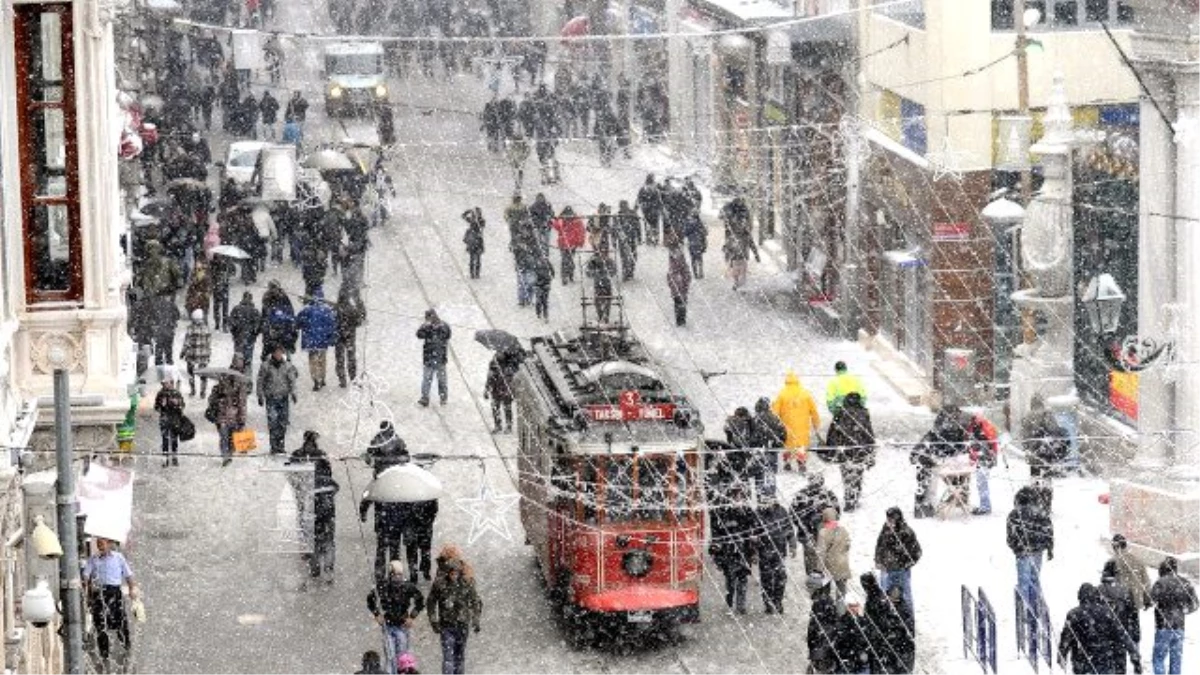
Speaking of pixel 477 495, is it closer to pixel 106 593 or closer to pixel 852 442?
pixel 852 442

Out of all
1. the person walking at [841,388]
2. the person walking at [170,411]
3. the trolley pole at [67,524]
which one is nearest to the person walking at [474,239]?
the person walking at [170,411]

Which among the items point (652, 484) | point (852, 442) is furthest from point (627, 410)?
point (852, 442)

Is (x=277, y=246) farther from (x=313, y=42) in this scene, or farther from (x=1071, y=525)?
(x=313, y=42)

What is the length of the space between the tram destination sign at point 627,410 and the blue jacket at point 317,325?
10.8m

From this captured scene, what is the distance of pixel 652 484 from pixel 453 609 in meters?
2.44

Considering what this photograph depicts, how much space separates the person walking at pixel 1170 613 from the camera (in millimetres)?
27562

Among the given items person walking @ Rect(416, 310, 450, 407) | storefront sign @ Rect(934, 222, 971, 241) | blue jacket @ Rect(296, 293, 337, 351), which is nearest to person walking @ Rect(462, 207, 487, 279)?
blue jacket @ Rect(296, 293, 337, 351)

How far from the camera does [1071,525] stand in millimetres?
34219

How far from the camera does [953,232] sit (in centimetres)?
4159

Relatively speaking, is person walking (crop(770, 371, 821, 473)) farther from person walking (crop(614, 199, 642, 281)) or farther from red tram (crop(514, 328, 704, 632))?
person walking (crop(614, 199, 642, 281))

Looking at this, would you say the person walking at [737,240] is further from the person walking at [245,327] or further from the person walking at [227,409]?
the person walking at [227,409]

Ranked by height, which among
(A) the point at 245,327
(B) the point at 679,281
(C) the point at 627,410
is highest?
(B) the point at 679,281

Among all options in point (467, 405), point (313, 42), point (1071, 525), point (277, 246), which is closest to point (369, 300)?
point (277, 246)

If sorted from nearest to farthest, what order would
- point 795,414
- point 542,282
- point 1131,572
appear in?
point 1131,572 < point 795,414 < point 542,282
